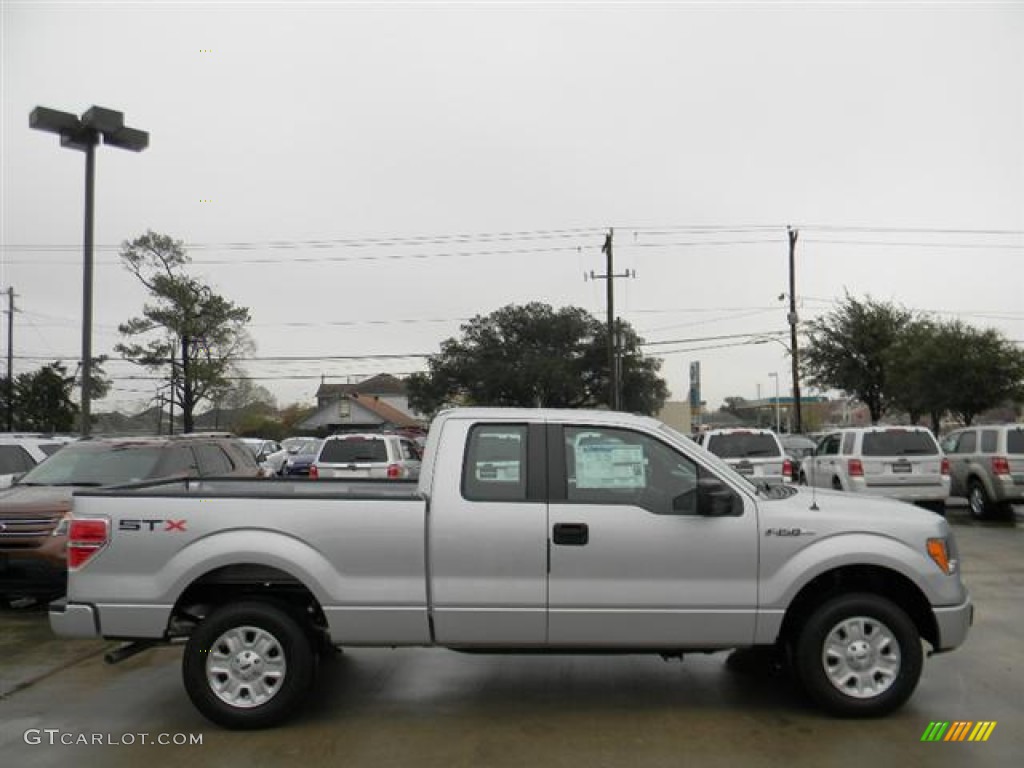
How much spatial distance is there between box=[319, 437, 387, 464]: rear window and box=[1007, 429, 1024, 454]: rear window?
11.3 metres

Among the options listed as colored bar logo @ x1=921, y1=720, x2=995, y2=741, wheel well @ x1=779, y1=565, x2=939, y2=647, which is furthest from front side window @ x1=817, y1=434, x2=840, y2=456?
colored bar logo @ x1=921, y1=720, x2=995, y2=741

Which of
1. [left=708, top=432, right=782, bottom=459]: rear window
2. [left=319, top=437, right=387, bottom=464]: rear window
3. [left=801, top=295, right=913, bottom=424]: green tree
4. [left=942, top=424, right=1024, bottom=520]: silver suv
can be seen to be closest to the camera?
[left=942, top=424, right=1024, bottom=520]: silver suv

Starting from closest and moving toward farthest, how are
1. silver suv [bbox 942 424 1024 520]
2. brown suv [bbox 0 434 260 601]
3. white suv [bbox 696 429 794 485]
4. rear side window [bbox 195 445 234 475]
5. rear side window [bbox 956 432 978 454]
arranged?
brown suv [bbox 0 434 260 601] < rear side window [bbox 195 445 234 475] < silver suv [bbox 942 424 1024 520] < white suv [bbox 696 429 794 485] < rear side window [bbox 956 432 978 454]

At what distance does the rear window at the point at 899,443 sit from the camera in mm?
14938

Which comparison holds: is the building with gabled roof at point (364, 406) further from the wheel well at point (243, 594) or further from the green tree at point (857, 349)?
the wheel well at point (243, 594)

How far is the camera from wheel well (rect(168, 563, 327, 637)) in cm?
522

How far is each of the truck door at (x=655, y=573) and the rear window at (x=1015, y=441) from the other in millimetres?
12180

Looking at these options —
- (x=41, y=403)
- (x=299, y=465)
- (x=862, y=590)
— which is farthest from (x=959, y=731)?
(x=41, y=403)

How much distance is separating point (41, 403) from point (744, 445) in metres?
38.1

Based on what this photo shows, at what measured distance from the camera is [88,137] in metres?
14.2

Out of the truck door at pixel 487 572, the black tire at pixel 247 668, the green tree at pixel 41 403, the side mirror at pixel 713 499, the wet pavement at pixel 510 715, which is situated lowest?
the wet pavement at pixel 510 715

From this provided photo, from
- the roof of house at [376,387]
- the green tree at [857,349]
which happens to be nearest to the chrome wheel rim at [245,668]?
the green tree at [857,349]

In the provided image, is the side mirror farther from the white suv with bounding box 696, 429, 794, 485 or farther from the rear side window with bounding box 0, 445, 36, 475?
the rear side window with bounding box 0, 445, 36, 475

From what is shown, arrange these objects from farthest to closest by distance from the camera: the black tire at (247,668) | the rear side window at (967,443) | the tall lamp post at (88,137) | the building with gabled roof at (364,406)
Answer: the building with gabled roof at (364,406) → the rear side window at (967,443) → the tall lamp post at (88,137) → the black tire at (247,668)
